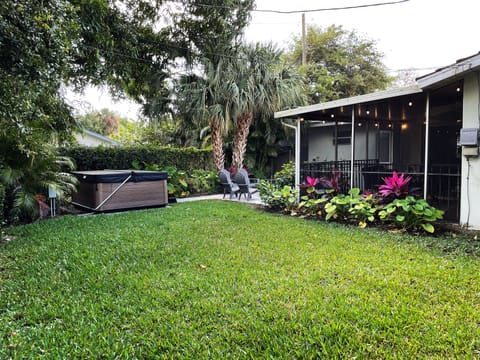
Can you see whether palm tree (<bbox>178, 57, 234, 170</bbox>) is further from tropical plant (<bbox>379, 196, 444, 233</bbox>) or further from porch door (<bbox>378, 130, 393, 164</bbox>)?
tropical plant (<bbox>379, 196, 444, 233</bbox>)

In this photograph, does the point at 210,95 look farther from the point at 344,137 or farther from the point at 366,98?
the point at 366,98

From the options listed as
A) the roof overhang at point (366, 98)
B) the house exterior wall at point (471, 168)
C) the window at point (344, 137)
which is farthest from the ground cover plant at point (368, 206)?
the window at point (344, 137)

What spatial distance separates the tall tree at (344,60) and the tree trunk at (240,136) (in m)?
8.16

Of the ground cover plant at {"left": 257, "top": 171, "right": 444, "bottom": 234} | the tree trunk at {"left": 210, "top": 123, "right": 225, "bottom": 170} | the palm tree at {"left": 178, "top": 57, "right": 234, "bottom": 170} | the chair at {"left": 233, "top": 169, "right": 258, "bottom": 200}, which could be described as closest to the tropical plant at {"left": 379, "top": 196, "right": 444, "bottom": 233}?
the ground cover plant at {"left": 257, "top": 171, "right": 444, "bottom": 234}

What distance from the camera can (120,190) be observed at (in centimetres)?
831

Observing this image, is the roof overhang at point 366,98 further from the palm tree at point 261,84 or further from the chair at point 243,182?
the palm tree at point 261,84

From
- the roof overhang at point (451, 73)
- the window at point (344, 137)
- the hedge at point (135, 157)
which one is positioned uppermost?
the roof overhang at point (451, 73)

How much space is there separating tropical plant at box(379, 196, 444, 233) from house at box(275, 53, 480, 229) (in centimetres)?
50

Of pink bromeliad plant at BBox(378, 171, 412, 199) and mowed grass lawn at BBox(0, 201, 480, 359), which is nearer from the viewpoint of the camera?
mowed grass lawn at BBox(0, 201, 480, 359)

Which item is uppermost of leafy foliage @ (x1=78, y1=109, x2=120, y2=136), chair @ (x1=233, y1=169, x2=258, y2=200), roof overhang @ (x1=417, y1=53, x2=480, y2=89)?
leafy foliage @ (x1=78, y1=109, x2=120, y2=136)

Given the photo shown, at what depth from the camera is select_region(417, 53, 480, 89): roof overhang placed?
475 cm

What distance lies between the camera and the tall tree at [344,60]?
789 inches

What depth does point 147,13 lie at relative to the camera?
31.3ft

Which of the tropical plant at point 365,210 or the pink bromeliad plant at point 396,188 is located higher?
the pink bromeliad plant at point 396,188
